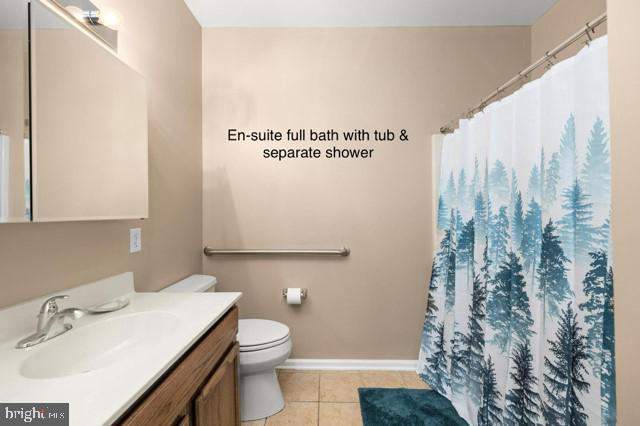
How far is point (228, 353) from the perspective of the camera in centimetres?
125

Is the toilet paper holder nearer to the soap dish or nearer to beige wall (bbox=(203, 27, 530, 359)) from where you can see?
beige wall (bbox=(203, 27, 530, 359))

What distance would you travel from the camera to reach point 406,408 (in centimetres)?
178

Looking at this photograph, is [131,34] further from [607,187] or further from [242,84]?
[607,187]

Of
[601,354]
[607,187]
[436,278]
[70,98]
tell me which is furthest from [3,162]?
[436,278]

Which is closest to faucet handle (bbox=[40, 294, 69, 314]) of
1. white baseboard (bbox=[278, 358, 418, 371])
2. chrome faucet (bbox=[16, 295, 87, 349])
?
chrome faucet (bbox=[16, 295, 87, 349])

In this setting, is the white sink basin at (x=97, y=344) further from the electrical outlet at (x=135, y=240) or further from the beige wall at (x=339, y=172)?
the beige wall at (x=339, y=172)

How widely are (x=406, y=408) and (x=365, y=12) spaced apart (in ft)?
8.03

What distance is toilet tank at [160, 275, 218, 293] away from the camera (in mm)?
1682

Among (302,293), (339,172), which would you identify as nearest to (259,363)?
(302,293)

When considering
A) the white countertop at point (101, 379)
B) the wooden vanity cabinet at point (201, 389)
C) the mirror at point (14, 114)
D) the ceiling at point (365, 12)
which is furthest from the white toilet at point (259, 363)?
the ceiling at point (365, 12)

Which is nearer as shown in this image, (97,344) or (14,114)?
(14,114)

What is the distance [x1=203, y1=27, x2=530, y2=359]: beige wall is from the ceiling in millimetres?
67

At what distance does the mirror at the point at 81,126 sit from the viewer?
0.90 m

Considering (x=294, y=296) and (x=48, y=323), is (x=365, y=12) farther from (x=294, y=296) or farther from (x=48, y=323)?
(x=48, y=323)
